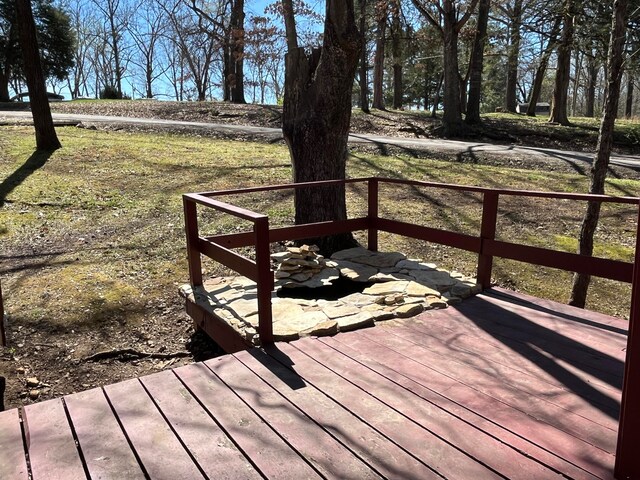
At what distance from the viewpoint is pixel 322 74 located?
5941 millimetres

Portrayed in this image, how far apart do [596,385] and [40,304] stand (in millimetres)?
4957

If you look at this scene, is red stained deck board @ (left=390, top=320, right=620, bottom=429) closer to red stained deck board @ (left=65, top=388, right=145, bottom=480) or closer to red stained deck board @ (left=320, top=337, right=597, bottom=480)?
red stained deck board @ (left=320, top=337, right=597, bottom=480)

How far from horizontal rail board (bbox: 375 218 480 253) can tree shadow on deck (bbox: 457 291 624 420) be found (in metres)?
0.51

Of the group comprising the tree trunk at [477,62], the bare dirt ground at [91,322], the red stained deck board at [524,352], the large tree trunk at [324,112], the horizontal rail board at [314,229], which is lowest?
the bare dirt ground at [91,322]

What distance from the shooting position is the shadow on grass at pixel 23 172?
8.48 meters

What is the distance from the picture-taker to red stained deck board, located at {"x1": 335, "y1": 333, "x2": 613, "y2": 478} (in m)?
2.33

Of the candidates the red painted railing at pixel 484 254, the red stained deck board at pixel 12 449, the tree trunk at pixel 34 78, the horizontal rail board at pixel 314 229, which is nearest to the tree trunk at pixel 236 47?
the tree trunk at pixel 34 78

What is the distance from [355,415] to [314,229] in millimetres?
2834

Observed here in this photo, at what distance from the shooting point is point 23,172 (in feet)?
31.2

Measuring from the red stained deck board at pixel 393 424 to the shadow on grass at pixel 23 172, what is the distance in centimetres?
687

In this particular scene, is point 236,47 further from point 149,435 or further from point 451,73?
point 149,435

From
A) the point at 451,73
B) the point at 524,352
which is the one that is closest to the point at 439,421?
the point at 524,352

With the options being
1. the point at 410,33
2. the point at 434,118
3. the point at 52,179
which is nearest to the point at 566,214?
the point at 52,179

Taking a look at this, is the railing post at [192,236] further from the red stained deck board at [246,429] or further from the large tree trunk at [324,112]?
the large tree trunk at [324,112]
